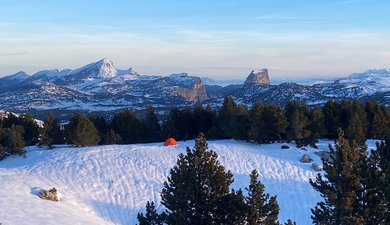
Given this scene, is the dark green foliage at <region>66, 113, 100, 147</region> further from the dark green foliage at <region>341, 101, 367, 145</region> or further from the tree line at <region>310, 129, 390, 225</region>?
the tree line at <region>310, 129, 390, 225</region>

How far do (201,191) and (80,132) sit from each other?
101ft

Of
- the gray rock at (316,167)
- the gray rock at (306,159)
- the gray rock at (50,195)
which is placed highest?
the gray rock at (306,159)

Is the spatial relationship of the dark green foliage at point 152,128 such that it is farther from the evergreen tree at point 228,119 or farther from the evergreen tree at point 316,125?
the evergreen tree at point 316,125

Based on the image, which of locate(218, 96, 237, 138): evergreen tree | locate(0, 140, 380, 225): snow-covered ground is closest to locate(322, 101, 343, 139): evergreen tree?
locate(0, 140, 380, 225): snow-covered ground

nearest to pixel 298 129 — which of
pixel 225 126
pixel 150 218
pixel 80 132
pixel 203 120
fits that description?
pixel 225 126

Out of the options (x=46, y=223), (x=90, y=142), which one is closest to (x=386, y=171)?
(x=46, y=223)

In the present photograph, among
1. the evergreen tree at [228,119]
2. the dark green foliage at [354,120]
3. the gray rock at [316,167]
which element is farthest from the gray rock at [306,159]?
the evergreen tree at [228,119]

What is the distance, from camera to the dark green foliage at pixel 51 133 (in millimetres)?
48237

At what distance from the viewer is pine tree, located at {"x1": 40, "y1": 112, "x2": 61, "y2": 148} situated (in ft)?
158

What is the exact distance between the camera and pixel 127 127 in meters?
56.0

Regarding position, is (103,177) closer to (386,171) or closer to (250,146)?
(250,146)

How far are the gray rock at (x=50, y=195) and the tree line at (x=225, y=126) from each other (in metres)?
13.9

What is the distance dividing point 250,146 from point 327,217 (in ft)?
93.5

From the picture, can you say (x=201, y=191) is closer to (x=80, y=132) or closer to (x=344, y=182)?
(x=344, y=182)
